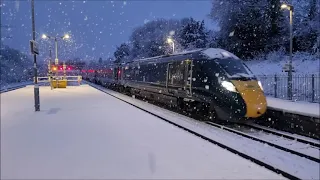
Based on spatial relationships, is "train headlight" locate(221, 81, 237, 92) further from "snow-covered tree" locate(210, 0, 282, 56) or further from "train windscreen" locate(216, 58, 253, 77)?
"snow-covered tree" locate(210, 0, 282, 56)

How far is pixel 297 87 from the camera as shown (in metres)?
21.8

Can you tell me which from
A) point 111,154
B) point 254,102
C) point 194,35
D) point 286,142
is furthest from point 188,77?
point 194,35

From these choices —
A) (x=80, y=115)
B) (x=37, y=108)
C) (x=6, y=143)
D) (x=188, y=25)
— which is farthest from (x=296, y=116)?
(x=188, y=25)

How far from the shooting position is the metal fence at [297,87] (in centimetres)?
1931

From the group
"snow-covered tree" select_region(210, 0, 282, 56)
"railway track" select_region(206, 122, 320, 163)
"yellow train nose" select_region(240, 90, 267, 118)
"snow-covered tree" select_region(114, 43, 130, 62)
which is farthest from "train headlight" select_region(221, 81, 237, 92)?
"snow-covered tree" select_region(114, 43, 130, 62)

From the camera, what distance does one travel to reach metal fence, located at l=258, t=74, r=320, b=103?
19.3m

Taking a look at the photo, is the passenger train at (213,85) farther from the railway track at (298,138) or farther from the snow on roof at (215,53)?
the railway track at (298,138)

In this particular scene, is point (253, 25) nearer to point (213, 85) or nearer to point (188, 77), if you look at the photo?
point (188, 77)

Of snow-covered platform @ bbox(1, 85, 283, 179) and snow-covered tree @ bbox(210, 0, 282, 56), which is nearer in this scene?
snow-covered platform @ bbox(1, 85, 283, 179)

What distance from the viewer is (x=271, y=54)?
105 ft

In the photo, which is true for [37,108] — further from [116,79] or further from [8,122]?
[116,79]

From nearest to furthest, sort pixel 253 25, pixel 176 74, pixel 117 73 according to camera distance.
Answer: pixel 176 74
pixel 117 73
pixel 253 25

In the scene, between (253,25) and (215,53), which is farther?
(253,25)

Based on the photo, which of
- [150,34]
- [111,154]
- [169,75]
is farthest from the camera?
[150,34]
